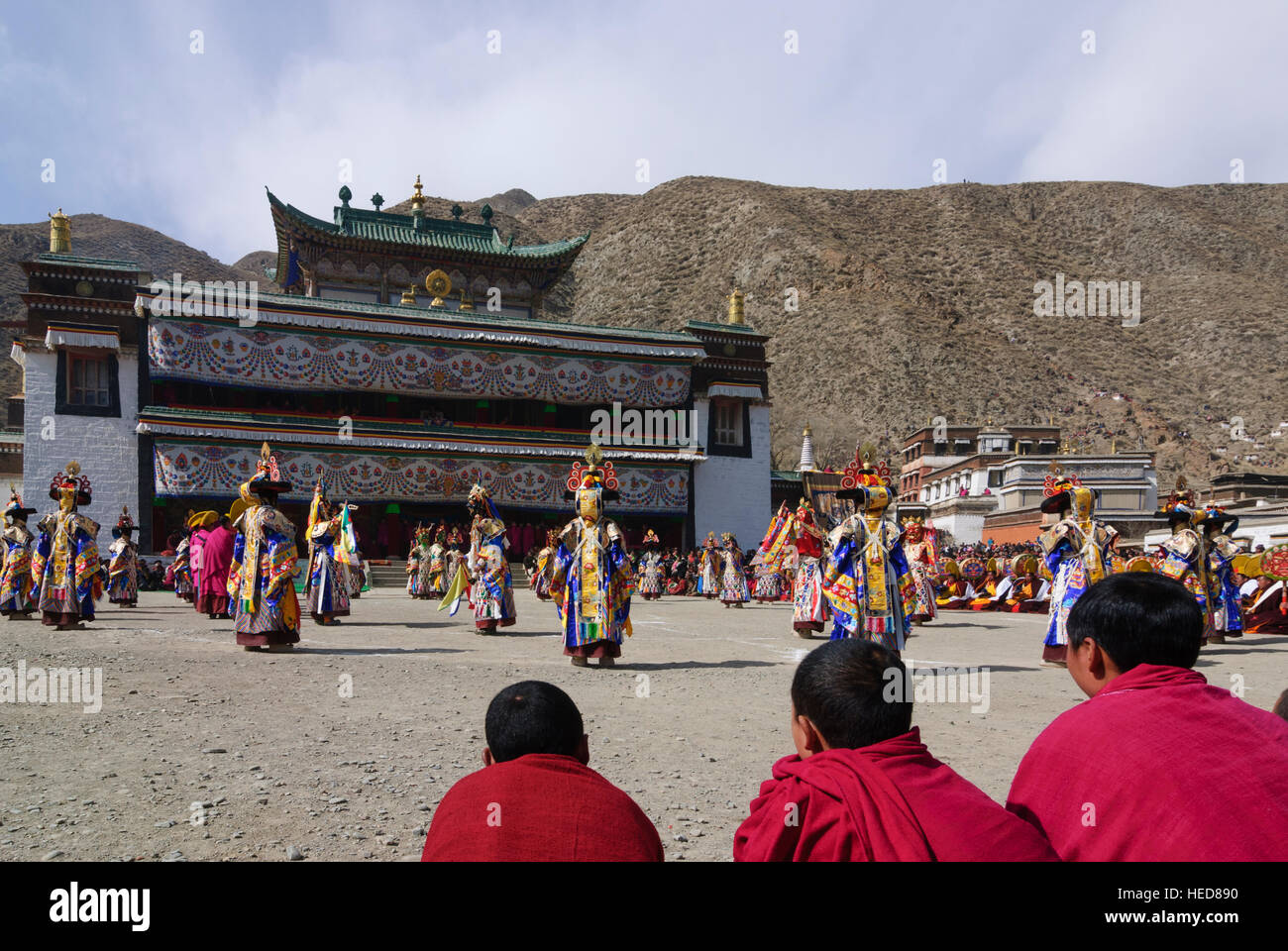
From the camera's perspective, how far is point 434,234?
3772 centimetres

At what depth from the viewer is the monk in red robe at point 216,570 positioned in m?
13.6

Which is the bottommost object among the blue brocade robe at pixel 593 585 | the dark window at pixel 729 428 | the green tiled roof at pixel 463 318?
the blue brocade robe at pixel 593 585

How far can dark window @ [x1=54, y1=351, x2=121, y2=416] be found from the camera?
2884 cm

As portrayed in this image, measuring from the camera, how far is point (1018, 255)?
79875mm

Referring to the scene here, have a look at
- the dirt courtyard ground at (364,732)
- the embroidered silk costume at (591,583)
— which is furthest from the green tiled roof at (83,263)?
the embroidered silk costume at (591,583)

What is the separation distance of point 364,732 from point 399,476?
26.6m

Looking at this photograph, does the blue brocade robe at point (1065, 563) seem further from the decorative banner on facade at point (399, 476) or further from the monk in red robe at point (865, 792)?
the decorative banner on facade at point (399, 476)

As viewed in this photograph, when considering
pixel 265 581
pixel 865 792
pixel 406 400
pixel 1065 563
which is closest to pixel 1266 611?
pixel 1065 563

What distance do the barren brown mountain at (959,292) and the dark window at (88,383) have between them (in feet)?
125

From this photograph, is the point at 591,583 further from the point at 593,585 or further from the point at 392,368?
the point at 392,368

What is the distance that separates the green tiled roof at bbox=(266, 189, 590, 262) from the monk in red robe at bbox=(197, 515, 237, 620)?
24438 mm
